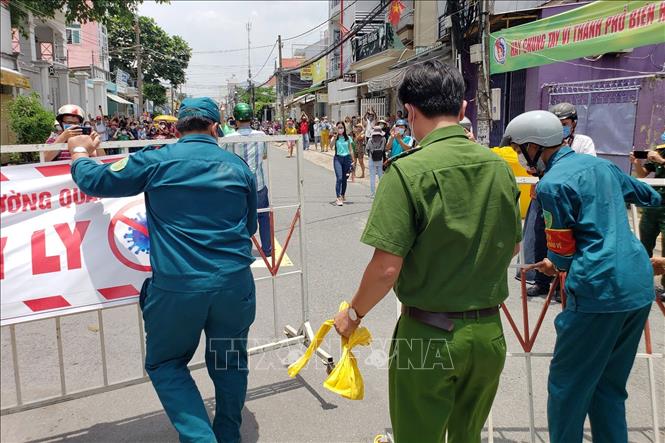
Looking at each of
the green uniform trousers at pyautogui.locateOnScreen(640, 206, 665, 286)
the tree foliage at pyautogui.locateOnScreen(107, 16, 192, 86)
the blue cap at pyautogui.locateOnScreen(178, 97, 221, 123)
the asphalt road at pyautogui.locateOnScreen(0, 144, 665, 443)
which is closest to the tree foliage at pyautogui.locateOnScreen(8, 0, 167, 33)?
the asphalt road at pyautogui.locateOnScreen(0, 144, 665, 443)

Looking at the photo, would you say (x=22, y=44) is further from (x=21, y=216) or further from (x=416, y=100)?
(x=416, y=100)

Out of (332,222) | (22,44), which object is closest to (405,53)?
(332,222)

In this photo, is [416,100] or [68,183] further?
[68,183]

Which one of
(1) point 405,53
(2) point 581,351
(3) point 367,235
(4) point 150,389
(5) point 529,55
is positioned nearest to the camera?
(3) point 367,235

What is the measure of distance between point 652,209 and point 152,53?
188ft

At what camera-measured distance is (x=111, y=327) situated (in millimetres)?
4836

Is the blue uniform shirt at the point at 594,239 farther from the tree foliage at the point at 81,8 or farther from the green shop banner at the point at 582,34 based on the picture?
the tree foliage at the point at 81,8

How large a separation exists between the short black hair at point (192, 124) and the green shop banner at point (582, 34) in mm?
5823

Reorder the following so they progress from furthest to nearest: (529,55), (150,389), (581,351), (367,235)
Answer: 1. (529,55)
2. (150,389)
3. (581,351)
4. (367,235)

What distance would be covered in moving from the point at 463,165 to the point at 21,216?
225 centimetres

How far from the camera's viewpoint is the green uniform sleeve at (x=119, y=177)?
2.54m

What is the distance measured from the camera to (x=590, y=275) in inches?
92.5

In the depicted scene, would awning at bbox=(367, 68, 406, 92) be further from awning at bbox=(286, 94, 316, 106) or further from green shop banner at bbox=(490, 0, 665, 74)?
awning at bbox=(286, 94, 316, 106)

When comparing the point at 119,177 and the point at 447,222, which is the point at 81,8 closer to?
the point at 119,177
